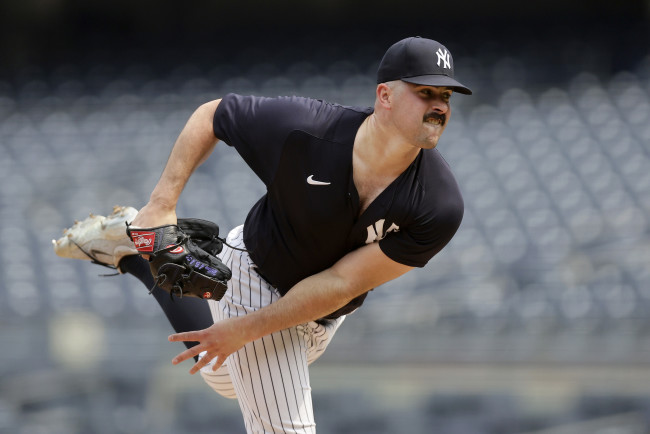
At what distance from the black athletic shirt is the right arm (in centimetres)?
4

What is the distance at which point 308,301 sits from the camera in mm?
2229

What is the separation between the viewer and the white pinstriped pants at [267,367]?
2.40m

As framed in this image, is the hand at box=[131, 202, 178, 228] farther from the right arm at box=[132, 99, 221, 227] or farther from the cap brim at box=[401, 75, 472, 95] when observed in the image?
the cap brim at box=[401, 75, 472, 95]

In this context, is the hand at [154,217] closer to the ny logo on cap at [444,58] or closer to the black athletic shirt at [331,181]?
the black athletic shirt at [331,181]

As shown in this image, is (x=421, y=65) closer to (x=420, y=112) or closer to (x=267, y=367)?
(x=420, y=112)

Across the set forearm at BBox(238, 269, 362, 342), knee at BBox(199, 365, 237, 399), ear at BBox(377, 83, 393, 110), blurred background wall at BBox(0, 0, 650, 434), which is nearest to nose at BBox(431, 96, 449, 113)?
ear at BBox(377, 83, 393, 110)

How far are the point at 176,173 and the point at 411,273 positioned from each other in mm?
3380

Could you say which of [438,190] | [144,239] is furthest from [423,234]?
[144,239]

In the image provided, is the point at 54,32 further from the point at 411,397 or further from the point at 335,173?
the point at 335,173

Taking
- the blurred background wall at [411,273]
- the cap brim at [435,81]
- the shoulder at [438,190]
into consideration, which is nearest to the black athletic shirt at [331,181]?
the shoulder at [438,190]

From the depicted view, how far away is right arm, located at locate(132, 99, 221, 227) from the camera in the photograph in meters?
2.17

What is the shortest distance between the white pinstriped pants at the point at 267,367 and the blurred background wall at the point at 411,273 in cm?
197

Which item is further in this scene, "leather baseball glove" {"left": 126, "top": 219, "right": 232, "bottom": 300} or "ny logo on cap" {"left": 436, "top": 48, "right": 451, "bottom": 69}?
"leather baseball glove" {"left": 126, "top": 219, "right": 232, "bottom": 300}

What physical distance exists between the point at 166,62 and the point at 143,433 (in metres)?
4.86
